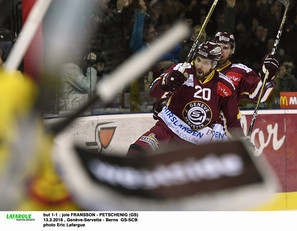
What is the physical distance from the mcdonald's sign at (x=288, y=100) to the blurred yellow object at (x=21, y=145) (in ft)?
7.41

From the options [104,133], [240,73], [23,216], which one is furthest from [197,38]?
[23,216]

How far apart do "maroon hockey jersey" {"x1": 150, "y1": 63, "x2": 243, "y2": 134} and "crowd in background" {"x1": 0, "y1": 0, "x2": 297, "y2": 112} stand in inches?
3.4

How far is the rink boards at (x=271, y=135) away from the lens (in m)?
2.57

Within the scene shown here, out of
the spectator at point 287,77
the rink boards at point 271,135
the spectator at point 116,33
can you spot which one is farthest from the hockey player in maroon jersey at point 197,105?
the spectator at point 287,77

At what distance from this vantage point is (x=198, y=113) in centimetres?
248

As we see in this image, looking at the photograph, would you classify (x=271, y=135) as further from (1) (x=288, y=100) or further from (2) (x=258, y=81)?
(2) (x=258, y=81)

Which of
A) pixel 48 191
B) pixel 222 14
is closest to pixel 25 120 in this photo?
pixel 48 191

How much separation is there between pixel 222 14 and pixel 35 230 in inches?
53.5

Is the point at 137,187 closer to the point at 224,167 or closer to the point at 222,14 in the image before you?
the point at 224,167

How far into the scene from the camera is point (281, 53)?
2650 millimetres

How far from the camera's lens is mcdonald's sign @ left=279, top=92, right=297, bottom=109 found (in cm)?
280

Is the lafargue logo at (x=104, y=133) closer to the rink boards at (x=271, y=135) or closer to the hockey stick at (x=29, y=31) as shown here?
the rink boards at (x=271, y=135)

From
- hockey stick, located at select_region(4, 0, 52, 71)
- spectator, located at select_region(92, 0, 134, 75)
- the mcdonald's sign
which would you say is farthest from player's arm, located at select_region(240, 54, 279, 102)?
hockey stick, located at select_region(4, 0, 52, 71)

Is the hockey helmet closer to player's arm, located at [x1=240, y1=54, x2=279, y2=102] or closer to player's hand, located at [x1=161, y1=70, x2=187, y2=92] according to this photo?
player's arm, located at [x1=240, y1=54, x2=279, y2=102]
